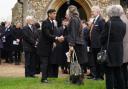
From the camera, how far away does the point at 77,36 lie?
15055 millimetres

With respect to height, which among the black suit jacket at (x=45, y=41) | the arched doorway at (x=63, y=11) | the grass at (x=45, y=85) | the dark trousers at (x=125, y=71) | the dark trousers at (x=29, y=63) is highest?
the arched doorway at (x=63, y=11)

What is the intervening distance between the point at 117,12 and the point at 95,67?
3.76 m

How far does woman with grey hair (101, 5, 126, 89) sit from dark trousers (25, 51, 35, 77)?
5.04 m

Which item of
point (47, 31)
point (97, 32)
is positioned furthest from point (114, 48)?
point (97, 32)

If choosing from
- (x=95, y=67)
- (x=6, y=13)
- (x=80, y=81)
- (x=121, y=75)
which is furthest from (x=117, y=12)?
(x=6, y=13)

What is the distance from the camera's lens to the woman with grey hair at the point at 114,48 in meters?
13.2

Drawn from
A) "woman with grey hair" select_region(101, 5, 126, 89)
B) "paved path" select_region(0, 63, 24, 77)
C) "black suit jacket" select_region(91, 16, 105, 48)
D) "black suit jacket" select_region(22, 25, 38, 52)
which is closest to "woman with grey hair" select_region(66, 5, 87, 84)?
"black suit jacket" select_region(91, 16, 105, 48)

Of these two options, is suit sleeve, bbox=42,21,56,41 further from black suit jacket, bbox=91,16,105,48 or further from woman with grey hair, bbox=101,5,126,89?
woman with grey hair, bbox=101,5,126,89

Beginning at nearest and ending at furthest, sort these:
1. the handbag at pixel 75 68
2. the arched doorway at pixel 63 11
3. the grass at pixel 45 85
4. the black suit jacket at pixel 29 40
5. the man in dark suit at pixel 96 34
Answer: the grass at pixel 45 85, the handbag at pixel 75 68, the man in dark suit at pixel 96 34, the black suit jacket at pixel 29 40, the arched doorway at pixel 63 11

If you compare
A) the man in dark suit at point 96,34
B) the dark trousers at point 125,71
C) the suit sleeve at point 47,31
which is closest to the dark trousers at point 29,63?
the man in dark suit at point 96,34

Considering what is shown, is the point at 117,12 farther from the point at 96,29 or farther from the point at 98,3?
the point at 98,3

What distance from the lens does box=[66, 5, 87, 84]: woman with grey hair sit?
49.0ft

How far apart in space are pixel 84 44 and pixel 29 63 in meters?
2.99

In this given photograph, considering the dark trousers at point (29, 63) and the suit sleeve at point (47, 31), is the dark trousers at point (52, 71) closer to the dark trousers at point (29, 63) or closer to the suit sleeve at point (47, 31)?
the dark trousers at point (29, 63)
